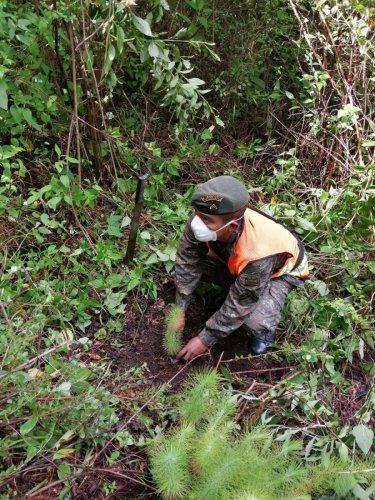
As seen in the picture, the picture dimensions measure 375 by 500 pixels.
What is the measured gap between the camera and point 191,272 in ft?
8.75

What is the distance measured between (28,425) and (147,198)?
175 cm

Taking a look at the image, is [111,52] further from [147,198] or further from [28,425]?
[28,425]

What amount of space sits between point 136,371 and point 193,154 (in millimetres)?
1828

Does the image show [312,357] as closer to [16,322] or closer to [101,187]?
[16,322]

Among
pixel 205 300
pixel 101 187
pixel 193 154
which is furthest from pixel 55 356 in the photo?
pixel 193 154

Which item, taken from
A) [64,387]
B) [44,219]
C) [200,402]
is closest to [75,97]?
[44,219]

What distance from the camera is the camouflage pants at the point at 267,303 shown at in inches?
A: 103

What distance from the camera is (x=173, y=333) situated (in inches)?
101

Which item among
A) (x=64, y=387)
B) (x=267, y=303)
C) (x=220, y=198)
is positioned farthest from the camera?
(x=267, y=303)

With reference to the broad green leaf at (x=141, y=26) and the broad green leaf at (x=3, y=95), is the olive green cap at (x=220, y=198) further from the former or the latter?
the broad green leaf at (x=3, y=95)

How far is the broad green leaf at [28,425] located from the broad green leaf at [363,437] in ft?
3.90

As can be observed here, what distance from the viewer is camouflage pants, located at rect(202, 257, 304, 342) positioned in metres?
2.63

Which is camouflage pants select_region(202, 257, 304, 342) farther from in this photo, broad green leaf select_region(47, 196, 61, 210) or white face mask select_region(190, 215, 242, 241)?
broad green leaf select_region(47, 196, 61, 210)

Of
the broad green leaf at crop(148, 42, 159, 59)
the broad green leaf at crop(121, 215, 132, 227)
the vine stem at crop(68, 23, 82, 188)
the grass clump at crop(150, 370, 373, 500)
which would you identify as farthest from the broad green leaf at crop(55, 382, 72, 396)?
the broad green leaf at crop(148, 42, 159, 59)
